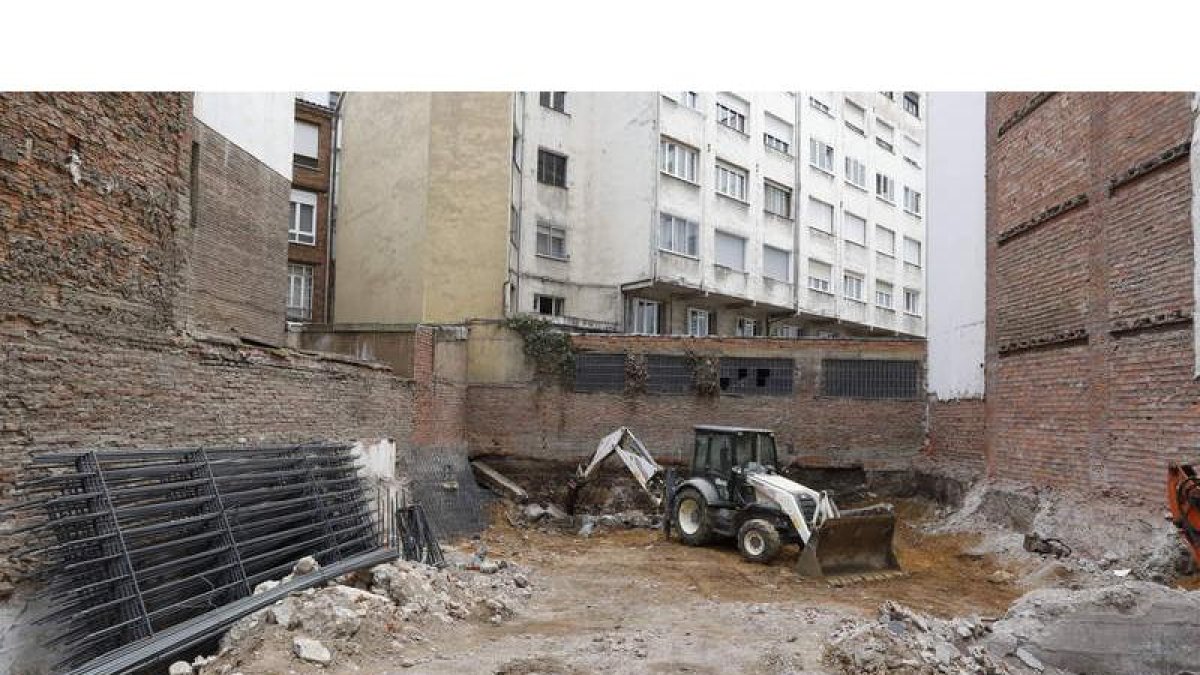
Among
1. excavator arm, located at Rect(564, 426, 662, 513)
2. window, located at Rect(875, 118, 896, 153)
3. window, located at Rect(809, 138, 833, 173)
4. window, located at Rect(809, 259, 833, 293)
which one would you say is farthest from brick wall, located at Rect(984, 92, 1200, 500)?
window, located at Rect(875, 118, 896, 153)

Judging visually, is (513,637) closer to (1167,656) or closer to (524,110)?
(1167,656)

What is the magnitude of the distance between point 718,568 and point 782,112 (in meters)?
23.4

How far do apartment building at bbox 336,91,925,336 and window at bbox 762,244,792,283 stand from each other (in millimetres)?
69

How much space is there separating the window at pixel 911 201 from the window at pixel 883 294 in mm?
4087

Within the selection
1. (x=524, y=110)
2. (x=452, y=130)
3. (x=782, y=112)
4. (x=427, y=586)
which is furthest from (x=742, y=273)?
(x=427, y=586)

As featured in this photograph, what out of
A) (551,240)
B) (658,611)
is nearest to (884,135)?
(551,240)

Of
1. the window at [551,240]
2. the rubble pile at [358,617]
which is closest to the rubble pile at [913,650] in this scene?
the rubble pile at [358,617]

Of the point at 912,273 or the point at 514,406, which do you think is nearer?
the point at 514,406

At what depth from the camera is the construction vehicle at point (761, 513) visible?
1129 centimetres

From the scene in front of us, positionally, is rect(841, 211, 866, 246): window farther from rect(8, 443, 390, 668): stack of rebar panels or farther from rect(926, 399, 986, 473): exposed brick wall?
rect(8, 443, 390, 668): stack of rebar panels

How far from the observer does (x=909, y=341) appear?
19.3 m

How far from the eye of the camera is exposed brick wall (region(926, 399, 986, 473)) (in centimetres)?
1532

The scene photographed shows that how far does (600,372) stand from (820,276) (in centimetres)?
1596

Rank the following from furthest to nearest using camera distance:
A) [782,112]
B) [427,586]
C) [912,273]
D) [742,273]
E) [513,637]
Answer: [912,273]
[782,112]
[742,273]
[427,586]
[513,637]
